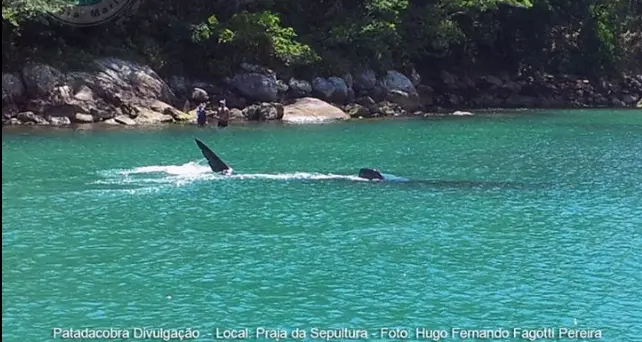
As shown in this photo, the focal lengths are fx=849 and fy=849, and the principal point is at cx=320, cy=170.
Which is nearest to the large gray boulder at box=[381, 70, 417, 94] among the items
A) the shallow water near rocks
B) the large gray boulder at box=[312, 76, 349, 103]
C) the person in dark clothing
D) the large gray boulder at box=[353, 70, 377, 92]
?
the large gray boulder at box=[353, 70, 377, 92]

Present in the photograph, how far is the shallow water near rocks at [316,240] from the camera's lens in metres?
16.2

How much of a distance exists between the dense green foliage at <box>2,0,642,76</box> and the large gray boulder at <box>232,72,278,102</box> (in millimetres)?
1459

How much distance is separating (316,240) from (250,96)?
39262 millimetres

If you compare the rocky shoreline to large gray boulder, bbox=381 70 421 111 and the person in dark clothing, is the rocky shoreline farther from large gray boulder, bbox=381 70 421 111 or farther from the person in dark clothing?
the person in dark clothing

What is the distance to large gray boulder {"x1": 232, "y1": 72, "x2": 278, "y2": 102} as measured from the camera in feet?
197

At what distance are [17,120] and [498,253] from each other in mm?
38762

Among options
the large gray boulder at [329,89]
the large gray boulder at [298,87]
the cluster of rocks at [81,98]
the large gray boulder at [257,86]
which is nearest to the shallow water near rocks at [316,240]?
the cluster of rocks at [81,98]

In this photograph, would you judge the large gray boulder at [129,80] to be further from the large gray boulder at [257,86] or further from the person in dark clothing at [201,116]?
the person in dark clothing at [201,116]

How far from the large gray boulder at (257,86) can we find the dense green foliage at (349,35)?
1.46m

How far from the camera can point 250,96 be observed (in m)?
60.5

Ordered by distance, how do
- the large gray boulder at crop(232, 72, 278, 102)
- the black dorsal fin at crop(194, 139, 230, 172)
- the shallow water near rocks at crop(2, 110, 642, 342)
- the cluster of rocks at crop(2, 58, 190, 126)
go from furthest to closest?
the large gray boulder at crop(232, 72, 278, 102) < the cluster of rocks at crop(2, 58, 190, 126) < the black dorsal fin at crop(194, 139, 230, 172) < the shallow water near rocks at crop(2, 110, 642, 342)

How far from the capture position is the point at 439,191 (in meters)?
30.0

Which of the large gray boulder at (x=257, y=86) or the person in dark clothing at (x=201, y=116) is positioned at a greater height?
the large gray boulder at (x=257, y=86)

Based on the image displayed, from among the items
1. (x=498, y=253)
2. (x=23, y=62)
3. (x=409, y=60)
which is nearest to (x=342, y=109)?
(x=409, y=60)
